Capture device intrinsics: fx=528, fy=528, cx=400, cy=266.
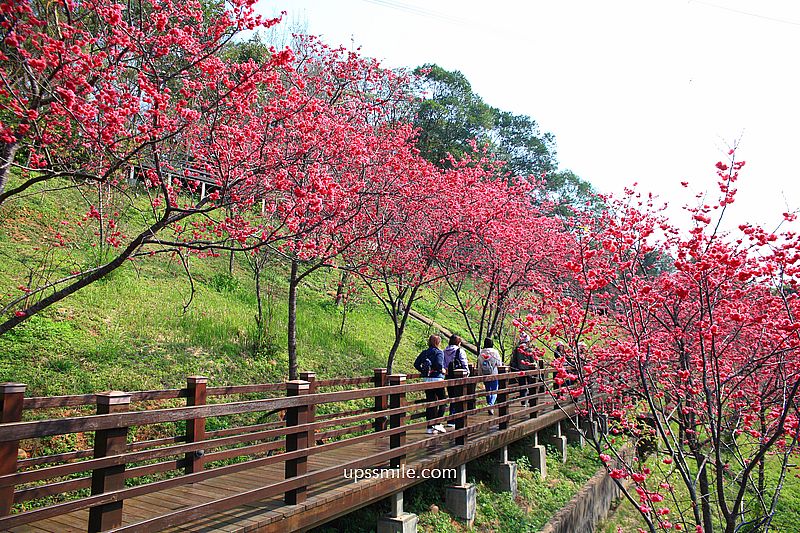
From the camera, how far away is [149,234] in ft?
17.5

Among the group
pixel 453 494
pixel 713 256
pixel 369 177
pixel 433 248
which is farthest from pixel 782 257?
pixel 369 177

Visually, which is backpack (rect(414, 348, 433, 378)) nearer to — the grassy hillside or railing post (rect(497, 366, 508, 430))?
railing post (rect(497, 366, 508, 430))

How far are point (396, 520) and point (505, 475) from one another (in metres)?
3.55

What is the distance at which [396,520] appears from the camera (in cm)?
594

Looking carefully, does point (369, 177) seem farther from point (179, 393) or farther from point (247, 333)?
point (179, 393)

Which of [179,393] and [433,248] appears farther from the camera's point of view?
[433,248]

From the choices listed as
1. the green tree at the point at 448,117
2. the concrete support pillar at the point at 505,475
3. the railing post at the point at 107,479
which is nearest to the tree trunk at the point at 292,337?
the concrete support pillar at the point at 505,475

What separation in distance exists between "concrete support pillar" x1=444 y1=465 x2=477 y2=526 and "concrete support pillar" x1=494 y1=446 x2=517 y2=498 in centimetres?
149

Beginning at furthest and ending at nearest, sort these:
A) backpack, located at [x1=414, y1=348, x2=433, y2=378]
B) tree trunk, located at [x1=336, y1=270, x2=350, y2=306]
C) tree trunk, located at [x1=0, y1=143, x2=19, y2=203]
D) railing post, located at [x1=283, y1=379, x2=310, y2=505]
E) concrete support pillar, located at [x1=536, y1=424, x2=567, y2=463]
→ tree trunk, located at [x1=336, y1=270, x2=350, y2=306] → concrete support pillar, located at [x1=536, y1=424, x2=567, y2=463] → backpack, located at [x1=414, y1=348, x2=433, y2=378] → tree trunk, located at [x1=0, y1=143, x2=19, y2=203] → railing post, located at [x1=283, y1=379, x2=310, y2=505]

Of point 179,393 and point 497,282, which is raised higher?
point 497,282

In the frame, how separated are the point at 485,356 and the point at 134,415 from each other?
24.5 feet

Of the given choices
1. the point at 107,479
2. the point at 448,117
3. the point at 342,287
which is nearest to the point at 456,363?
the point at 107,479

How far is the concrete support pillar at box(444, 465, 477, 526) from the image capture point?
7.36 meters

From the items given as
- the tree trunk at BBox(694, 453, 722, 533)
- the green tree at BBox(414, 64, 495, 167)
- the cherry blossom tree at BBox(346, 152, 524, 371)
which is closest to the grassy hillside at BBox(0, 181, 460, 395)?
the cherry blossom tree at BBox(346, 152, 524, 371)
